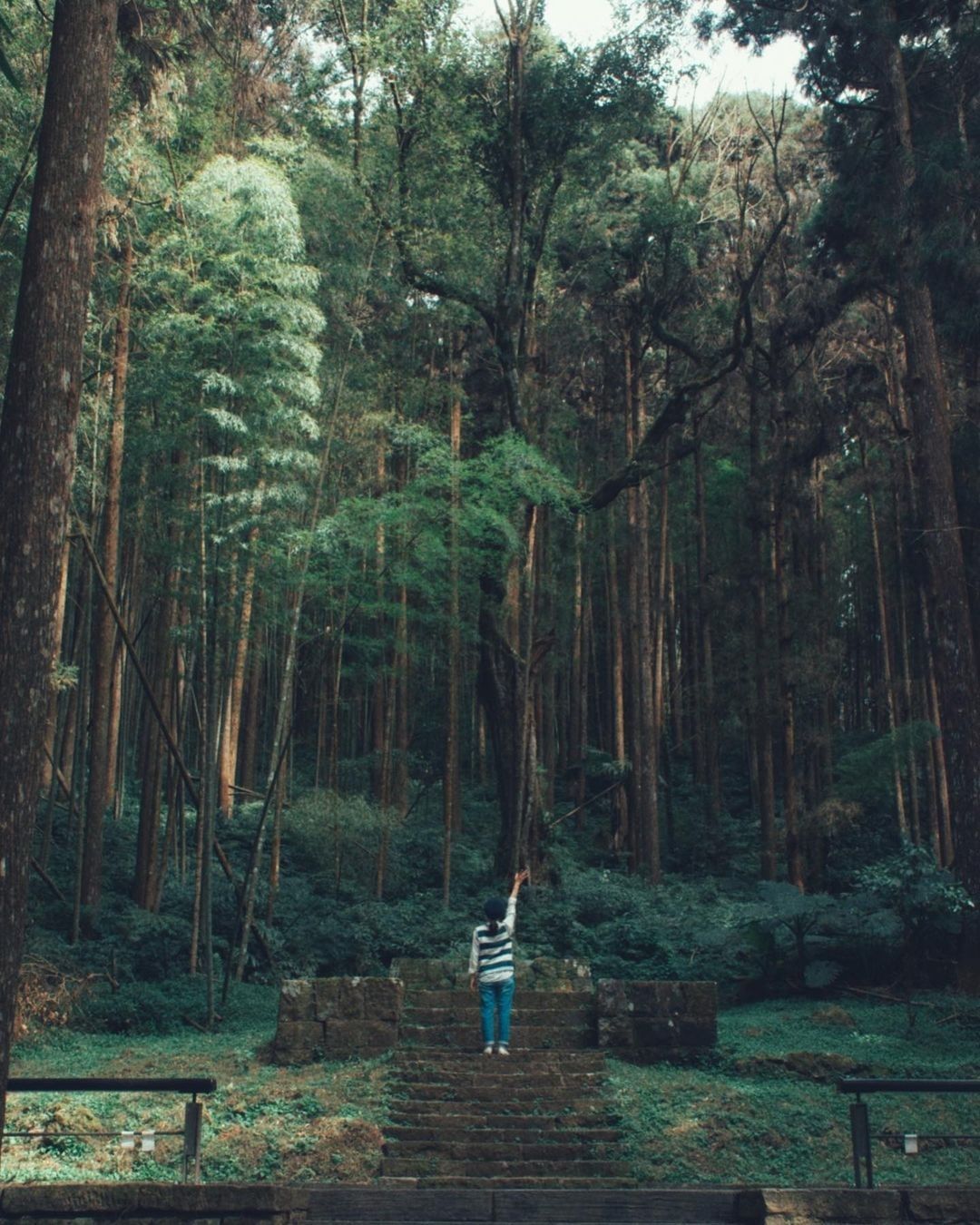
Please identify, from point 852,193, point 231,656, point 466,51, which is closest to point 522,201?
point 466,51

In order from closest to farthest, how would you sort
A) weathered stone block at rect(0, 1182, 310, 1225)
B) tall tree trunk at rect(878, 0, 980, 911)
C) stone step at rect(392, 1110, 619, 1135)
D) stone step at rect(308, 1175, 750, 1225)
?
weathered stone block at rect(0, 1182, 310, 1225) < stone step at rect(308, 1175, 750, 1225) < stone step at rect(392, 1110, 619, 1135) < tall tree trunk at rect(878, 0, 980, 911)

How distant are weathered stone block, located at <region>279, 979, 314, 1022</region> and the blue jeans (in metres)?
1.57

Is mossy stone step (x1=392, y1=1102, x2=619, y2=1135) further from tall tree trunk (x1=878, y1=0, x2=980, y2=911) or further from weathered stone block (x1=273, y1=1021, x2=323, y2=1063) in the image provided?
tall tree trunk (x1=878, y1=0, x2=980, y2=911)

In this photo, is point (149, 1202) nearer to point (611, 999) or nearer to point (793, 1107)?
point (793, 1107)

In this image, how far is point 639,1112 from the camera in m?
8.25

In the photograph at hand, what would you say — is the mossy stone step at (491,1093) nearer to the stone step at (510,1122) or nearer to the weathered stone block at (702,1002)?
the stone step at (510,1122)

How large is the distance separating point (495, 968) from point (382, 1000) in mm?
1627

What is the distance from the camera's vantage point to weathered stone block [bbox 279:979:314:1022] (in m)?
9.62

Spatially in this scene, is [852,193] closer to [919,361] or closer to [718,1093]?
[919,361]

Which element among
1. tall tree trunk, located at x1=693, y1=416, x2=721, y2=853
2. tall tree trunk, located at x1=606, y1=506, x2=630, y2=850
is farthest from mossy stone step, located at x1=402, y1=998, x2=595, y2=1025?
tall tree trunk, located at x1=606, y1=506, x2=630, y2=850

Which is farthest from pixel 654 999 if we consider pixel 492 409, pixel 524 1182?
pixel 492 409

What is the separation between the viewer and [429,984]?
1051 centimetres

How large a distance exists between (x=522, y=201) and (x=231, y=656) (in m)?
8.61

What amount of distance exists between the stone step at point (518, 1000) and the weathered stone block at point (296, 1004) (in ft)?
3.08
